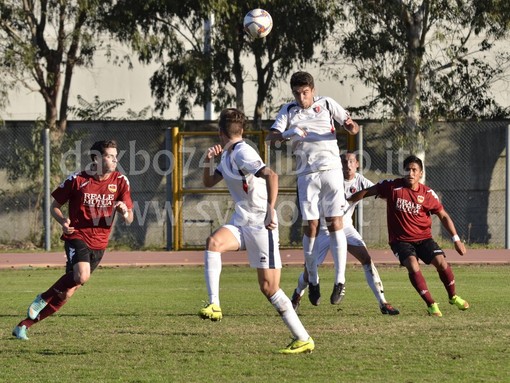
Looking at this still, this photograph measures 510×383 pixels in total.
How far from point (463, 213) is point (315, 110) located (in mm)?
13874

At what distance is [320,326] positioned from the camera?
1038 cm

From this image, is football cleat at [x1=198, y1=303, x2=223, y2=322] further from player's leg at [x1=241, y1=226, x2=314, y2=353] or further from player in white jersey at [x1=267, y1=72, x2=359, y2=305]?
player in white jersey at [x1=267, y1=72, x2=359, y2=305]

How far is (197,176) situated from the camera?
24922 mm

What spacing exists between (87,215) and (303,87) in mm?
2576

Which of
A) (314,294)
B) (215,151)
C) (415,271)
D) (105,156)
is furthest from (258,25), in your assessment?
(215,151)

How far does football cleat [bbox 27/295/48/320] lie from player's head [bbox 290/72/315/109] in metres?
3.27

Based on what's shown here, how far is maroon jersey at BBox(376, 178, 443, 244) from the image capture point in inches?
461

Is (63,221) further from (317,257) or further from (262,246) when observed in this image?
(317,257)

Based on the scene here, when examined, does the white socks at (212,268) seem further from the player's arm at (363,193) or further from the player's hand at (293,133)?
the player's arm at (363,193)

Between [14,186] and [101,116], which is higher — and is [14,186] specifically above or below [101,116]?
below

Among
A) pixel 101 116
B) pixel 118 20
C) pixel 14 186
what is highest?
pixel 118 20

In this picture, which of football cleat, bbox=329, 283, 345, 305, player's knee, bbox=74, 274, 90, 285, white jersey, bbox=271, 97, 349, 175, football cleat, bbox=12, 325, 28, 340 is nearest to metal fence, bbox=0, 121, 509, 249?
white jersey, bbox=271, 97, 349, 175

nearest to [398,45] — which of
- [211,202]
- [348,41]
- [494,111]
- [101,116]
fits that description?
[348,41]

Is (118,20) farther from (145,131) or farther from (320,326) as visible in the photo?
(320,326)
